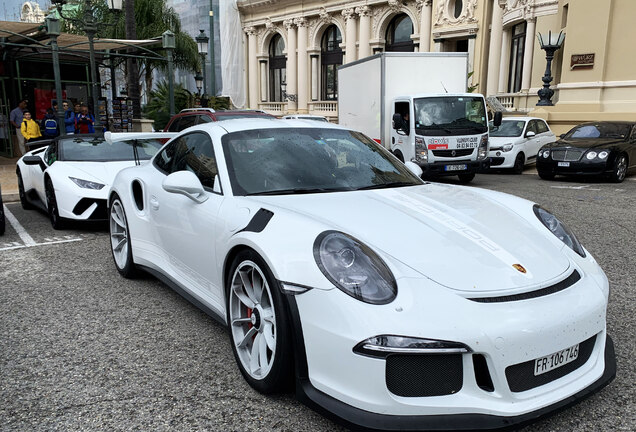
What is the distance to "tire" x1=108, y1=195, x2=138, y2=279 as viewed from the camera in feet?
15.3

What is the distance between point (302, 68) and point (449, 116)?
1072 inches

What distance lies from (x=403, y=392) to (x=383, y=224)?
88 cm

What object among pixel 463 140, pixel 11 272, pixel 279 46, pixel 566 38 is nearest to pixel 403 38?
pixel 279 46

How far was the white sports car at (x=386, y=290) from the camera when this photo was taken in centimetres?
216

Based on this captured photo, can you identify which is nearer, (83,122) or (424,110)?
(424,110)

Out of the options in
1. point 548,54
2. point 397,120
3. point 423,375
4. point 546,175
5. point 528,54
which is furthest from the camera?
point 528,54

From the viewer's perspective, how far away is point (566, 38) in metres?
20.2

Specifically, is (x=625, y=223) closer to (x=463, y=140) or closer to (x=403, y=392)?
(x=463, y=140)

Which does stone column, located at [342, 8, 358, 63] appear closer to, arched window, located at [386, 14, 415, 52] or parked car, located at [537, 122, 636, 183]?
arched window, located at [386, 14, 415, 52]

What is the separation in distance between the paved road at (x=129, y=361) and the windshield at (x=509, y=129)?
10.3 m

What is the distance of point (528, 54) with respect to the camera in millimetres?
23891

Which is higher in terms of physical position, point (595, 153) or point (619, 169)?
point (595, 153)

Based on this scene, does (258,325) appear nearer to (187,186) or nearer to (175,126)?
(187,186)

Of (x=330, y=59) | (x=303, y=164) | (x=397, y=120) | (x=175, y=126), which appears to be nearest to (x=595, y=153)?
(x=397, y=120)
